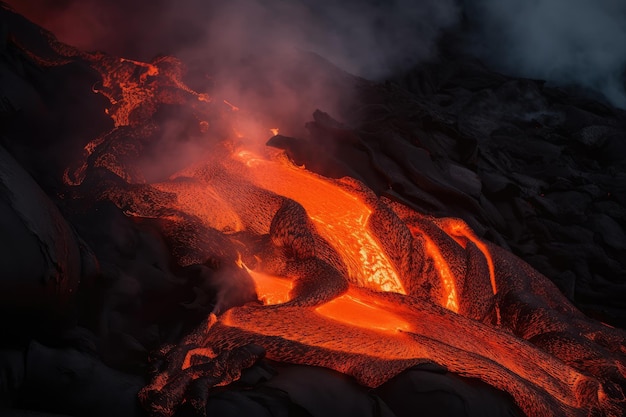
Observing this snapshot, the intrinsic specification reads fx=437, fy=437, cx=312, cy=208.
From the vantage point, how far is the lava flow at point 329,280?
332 centimetres

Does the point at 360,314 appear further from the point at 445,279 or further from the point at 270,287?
the point at 445,279

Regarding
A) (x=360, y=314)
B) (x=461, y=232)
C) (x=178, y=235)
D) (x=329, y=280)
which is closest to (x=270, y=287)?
(x=329, y=280)

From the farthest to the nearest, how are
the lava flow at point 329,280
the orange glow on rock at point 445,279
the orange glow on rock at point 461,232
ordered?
1. the orange glow on rock at point 461,232
2. the orange glow on rock at point 445,279
3. the lava flow at point 329,280

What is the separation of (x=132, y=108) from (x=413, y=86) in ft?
47.9

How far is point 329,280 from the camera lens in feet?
13.1

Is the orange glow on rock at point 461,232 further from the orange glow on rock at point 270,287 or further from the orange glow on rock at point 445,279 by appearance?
the orange glow on rock at point 270,287

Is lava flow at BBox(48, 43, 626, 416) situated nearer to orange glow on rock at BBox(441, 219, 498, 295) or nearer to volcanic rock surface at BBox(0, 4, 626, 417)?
orange glow on rock at BBox(441, 219, 498, 295)

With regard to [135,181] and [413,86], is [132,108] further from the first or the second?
[413,86]

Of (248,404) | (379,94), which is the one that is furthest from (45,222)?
(379,94)

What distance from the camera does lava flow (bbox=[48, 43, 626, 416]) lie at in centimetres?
332

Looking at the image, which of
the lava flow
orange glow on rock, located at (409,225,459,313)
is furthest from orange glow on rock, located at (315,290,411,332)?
orange glow on rock, located at (409,225,459,313)

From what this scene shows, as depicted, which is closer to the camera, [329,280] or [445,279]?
[329,280]

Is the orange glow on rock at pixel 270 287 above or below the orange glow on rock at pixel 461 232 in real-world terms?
below

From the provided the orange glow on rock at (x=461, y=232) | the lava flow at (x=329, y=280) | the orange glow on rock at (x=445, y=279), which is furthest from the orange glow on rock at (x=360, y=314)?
the orange glow on rock at (x=461, y=232)
